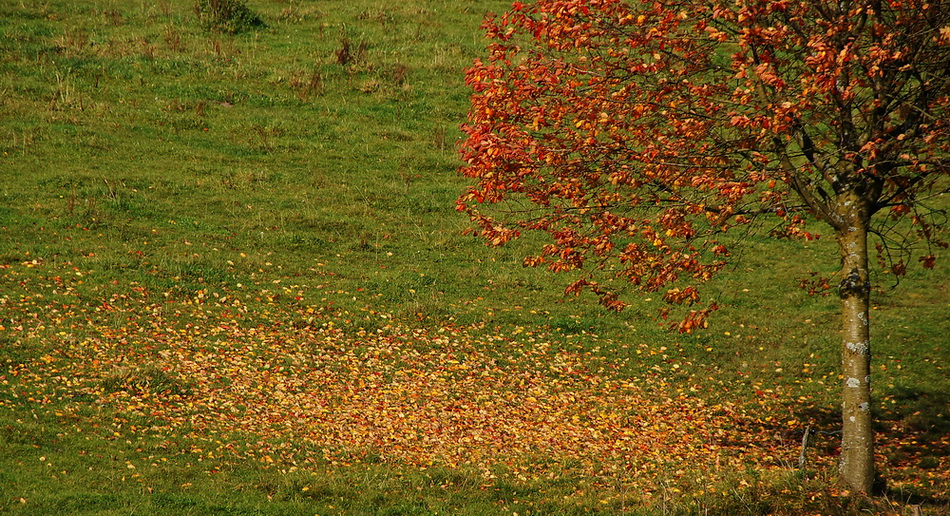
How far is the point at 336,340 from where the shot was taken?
1677cm

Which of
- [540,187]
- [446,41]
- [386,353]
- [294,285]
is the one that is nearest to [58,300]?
[294,285]

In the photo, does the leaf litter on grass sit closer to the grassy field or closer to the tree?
the grassy field

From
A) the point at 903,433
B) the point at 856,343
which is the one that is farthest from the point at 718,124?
the point at 903,433

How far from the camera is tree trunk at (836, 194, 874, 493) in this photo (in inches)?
Result: 445

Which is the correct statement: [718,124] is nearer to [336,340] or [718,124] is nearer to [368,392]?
[368,392]

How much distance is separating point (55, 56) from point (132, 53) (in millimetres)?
2629

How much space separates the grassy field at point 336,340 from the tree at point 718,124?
301 cm

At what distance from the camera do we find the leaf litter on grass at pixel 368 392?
12.5 meters

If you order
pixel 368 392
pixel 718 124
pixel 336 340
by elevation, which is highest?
pixel 718 124

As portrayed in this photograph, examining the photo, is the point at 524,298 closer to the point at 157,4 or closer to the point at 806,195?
the point at 806,195

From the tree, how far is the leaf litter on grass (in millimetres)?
2758

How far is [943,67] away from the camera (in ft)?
35.7

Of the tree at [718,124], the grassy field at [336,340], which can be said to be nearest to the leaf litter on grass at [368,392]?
the grassy field at [336,340]

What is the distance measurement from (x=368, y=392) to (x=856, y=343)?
8.26m
